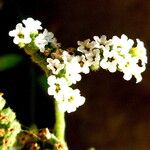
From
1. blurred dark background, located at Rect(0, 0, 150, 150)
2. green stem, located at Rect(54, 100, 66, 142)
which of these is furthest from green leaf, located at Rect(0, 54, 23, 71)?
green stem, located at Rect(54, 100, 66, 142)

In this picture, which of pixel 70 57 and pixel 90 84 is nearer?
pixel 70 57

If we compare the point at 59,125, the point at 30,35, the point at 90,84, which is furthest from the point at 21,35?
the point at 90,84

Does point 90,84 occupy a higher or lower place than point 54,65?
higher

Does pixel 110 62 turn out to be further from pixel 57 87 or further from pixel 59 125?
pixel 59 125

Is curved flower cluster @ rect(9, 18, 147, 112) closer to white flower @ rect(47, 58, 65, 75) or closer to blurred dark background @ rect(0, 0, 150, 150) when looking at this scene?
white flower @ rect(47, 58, 65, 75)

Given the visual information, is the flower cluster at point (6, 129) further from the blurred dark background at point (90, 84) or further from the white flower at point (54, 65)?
the blurred dark background at point (90, 84)

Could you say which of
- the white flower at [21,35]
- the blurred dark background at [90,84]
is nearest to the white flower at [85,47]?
the white flower at [21,35]
